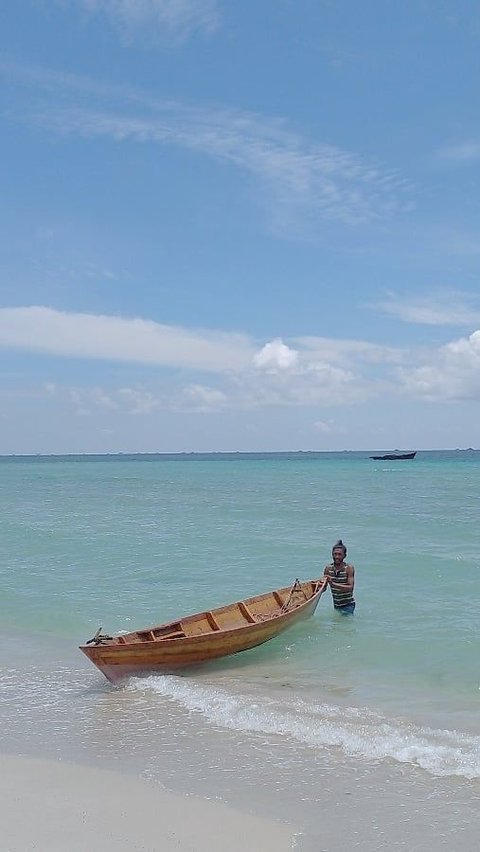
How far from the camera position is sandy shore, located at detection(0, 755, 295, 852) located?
7039 millimetres

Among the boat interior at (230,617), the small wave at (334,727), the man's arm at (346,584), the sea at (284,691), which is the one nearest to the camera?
the sea at (284,691)

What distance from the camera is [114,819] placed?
757cm

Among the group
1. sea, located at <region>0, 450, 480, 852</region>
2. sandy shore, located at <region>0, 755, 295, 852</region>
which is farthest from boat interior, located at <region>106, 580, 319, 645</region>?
sandy shore, located at <region>0, 755, 295, 852</region>

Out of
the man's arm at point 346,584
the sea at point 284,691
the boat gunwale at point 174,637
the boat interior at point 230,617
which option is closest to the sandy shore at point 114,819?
the sea at point 284,691

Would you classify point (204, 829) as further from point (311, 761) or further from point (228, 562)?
point (228, 562)

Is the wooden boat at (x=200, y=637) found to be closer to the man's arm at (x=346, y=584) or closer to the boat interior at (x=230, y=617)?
the boat interior at (x=230, y=617)

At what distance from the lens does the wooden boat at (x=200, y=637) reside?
11898 mm

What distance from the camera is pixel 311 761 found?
8.98m

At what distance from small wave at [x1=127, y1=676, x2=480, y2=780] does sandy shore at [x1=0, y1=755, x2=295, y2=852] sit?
2.15 metres

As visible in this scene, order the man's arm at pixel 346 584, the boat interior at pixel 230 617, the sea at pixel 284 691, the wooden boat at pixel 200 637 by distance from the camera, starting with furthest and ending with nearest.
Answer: the man's arm at pixel 346 584
the boat interior at pixel 230 617
the wooden boat at pixel 200 637
the sea at pixel 284 691

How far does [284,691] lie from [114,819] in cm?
478

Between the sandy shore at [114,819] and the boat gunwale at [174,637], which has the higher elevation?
the boat gunwale at [174,637]

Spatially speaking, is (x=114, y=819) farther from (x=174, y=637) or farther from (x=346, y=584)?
(x=346, y=584)

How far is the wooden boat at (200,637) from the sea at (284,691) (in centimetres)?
27
